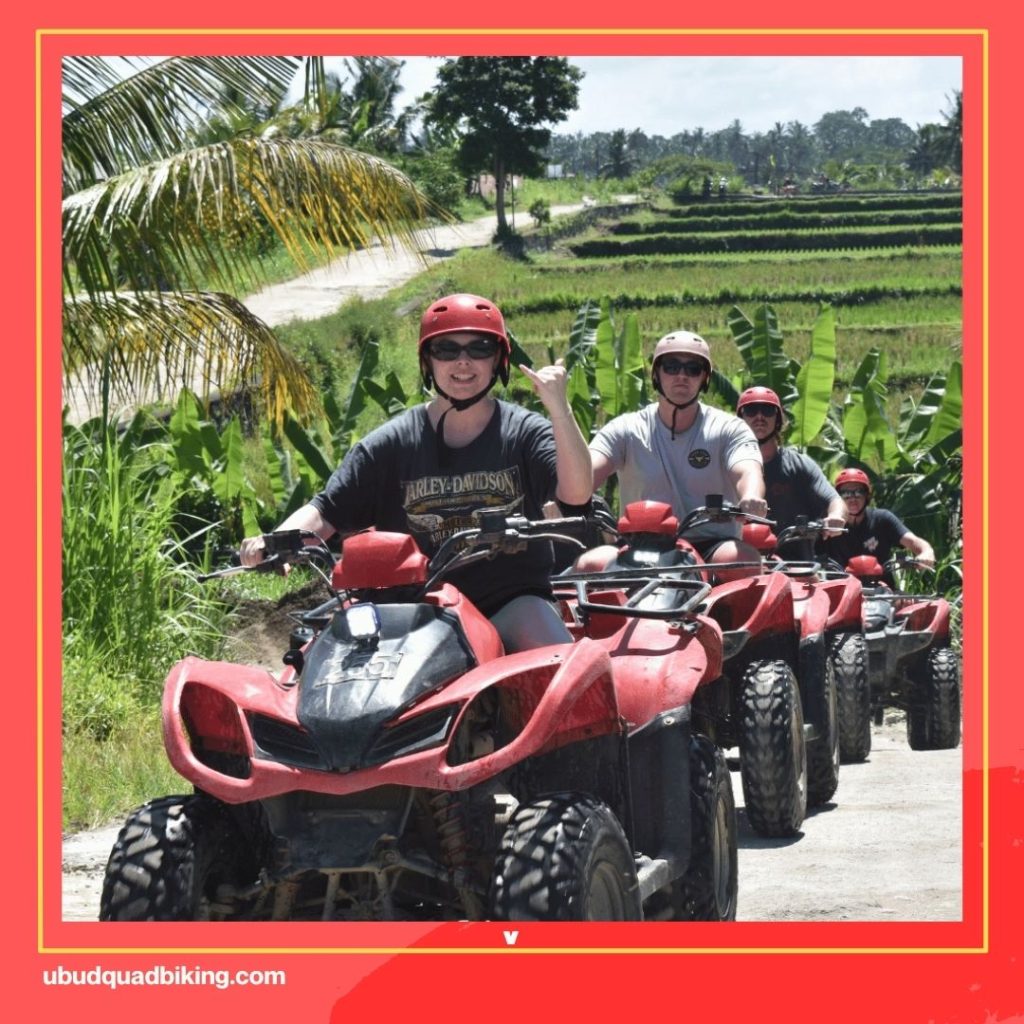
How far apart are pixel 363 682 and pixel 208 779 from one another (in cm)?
43

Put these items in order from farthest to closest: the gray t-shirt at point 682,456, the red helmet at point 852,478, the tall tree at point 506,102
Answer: the tall tree at point 506,102 < the red helmet at point 852,478 < the gray t-shirt at point 682,456

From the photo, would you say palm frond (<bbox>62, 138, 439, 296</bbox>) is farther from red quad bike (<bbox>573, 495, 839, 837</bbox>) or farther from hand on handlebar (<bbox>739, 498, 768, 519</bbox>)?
hand on handlebar (<bbox>739, 498, 768, 519</bbox>)

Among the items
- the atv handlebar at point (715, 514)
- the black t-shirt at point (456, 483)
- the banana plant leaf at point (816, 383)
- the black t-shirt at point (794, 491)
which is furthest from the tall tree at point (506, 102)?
the black t-shirt at point (456, 483)

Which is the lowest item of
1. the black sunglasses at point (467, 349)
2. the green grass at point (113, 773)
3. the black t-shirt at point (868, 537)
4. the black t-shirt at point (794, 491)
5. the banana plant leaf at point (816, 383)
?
the green grass at point (113, 773)

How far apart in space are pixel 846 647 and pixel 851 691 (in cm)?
23

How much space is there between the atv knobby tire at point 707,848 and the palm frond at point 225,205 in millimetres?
5934

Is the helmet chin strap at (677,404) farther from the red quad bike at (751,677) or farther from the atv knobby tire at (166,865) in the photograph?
the atv knobby tire at (166,865)

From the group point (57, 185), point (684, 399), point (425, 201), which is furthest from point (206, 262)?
point (57, 185)

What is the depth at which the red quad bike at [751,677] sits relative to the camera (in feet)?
22.2

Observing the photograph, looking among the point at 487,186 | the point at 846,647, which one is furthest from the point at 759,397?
the point at 487,186

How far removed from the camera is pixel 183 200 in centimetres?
1100

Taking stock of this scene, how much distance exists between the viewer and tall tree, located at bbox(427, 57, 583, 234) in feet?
103

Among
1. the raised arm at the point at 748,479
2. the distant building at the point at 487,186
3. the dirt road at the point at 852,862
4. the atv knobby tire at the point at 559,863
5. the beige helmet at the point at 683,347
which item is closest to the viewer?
the atv knobby tire at the point at 559,863
